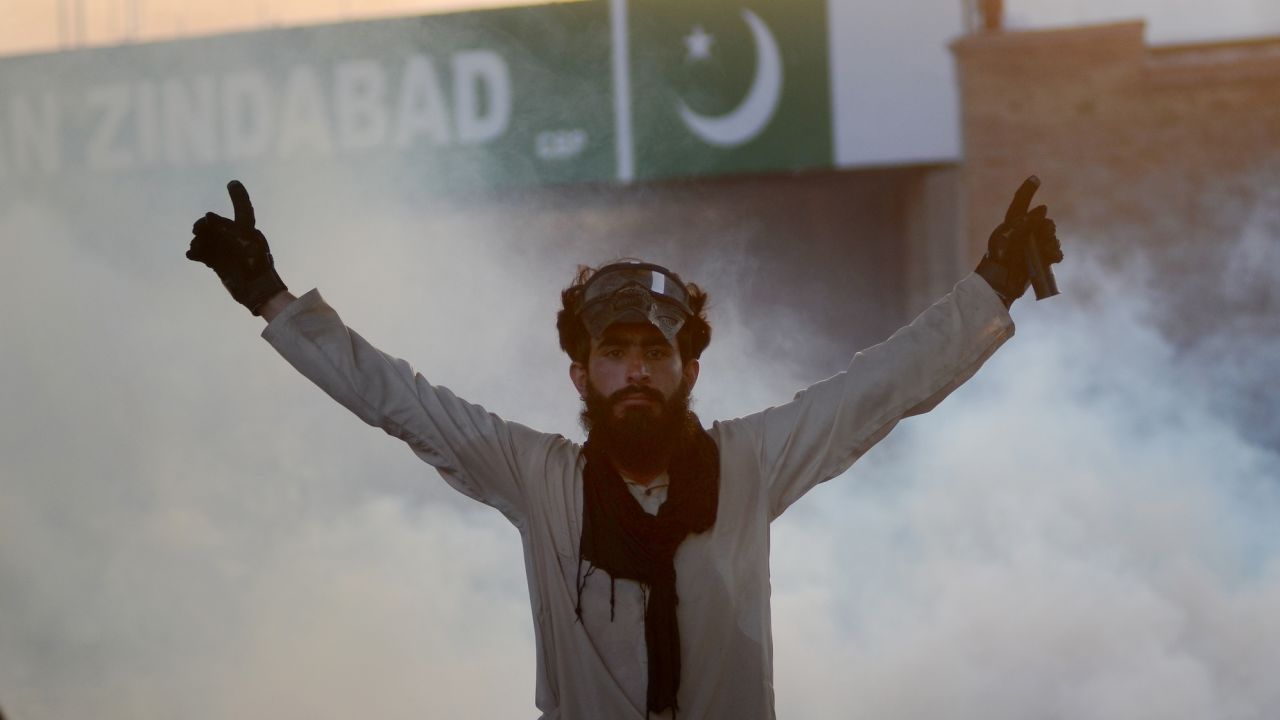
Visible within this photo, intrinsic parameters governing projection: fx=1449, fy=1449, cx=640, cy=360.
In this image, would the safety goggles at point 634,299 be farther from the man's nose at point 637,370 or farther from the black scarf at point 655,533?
the black scarf at point 655,533

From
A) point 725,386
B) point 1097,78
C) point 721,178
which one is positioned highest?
point 1097,78

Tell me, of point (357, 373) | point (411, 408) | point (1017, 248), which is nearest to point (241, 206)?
point (357, 373)

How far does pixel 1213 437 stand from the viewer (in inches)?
224

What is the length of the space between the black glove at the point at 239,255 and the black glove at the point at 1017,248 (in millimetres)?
1263

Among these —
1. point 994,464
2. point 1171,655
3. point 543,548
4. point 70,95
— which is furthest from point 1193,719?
point 70,95

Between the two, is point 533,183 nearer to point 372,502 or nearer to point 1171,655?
point 372,502

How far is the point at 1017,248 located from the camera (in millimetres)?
2613

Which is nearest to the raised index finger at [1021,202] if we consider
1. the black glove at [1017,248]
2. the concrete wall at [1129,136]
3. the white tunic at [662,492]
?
the black glove at [1017,248]

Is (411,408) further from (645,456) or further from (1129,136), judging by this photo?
(1129,136)

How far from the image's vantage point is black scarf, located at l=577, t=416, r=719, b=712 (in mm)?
2463

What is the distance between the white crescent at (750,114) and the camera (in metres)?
6.64

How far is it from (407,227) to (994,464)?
2674 mm

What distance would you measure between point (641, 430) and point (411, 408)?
410 mm

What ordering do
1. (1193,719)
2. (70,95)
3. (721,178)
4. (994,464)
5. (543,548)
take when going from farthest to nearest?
1. (721,178)
2. (70,95)
3. (994,464)
4. (1193,719)
5. (543,548)
